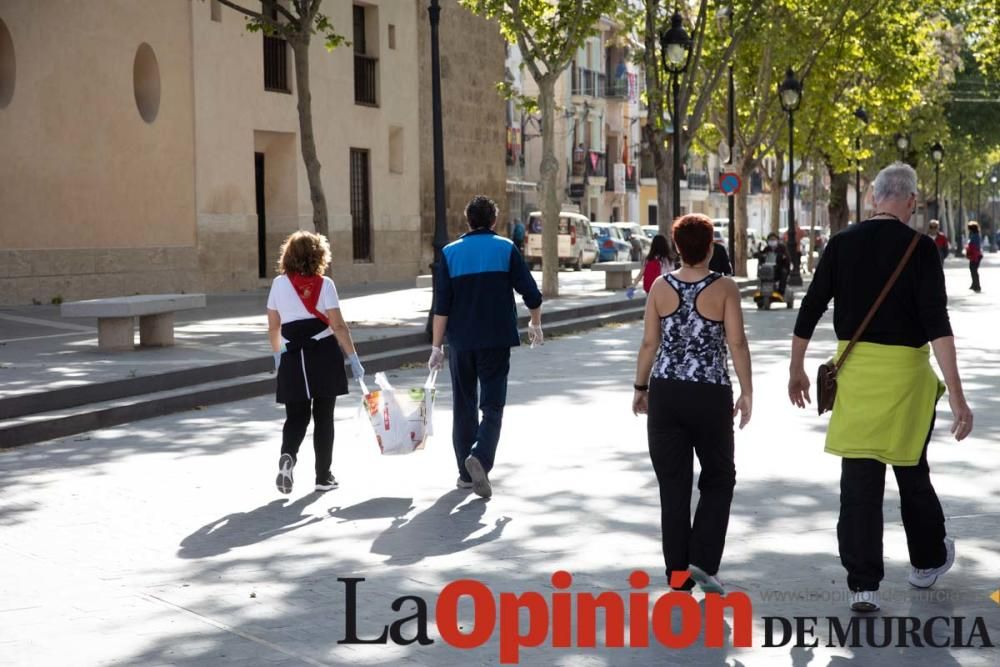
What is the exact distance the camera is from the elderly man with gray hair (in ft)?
20.0

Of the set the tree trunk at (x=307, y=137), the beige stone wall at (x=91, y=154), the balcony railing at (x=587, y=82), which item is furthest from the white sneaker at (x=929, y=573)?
the balcony railing at (x=587, y=82)

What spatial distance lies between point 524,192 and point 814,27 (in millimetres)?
19663

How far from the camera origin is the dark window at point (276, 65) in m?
31.7

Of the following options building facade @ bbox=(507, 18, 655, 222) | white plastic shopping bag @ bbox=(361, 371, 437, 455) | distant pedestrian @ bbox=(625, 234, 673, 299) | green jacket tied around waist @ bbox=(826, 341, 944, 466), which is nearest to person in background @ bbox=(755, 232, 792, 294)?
distant pedestrian @ bbox=(625, 234, 673, 299)

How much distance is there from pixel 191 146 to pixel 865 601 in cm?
2411

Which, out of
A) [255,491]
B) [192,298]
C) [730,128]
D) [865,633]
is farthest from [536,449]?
[730,128]

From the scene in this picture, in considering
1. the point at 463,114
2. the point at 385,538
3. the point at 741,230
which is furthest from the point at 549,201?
the point at 385,538

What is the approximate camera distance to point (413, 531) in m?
7.89

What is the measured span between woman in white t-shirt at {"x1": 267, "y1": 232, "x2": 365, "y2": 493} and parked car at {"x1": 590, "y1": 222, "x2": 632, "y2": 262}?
43.9 m

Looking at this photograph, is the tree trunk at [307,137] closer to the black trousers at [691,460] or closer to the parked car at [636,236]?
the black trousers at [691,460]

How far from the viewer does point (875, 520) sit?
613 centimetres

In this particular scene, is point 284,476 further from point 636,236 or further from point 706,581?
point 636,236

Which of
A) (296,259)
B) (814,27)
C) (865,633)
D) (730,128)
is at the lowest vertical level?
(865,633)

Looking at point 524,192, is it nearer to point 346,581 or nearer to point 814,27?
point 814,27
